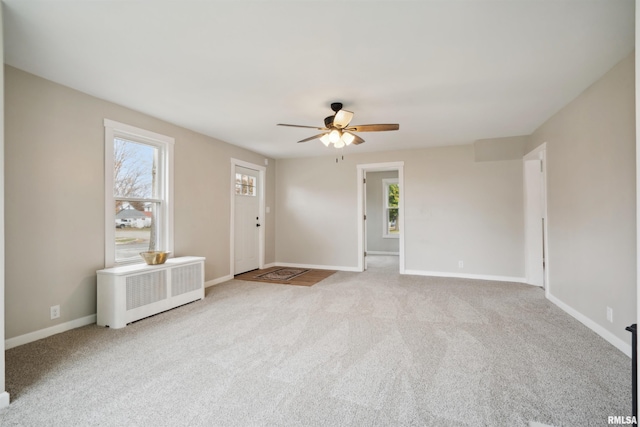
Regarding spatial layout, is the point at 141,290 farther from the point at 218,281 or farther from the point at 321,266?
the point at 321,266

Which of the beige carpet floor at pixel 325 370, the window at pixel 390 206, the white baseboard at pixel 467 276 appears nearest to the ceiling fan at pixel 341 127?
the beige carpet floor at pixel 325 370

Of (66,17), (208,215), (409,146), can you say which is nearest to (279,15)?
(66,17)

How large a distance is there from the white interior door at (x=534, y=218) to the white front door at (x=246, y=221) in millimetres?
4822

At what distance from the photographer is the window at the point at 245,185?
18.8 feet

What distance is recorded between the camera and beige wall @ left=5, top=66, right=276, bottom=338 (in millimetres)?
2621

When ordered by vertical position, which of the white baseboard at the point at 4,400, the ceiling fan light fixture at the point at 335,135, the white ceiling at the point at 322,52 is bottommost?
the white baseboard at the point at 4,400

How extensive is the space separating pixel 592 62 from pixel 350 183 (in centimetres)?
409

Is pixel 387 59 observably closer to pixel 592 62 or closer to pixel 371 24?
pixel 371 24

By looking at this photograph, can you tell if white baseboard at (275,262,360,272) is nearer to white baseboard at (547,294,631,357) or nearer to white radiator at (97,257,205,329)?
white radiator at (97,257,205,329)

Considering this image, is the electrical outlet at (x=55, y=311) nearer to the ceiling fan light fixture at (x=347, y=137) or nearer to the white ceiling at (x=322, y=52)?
the white ceiling at (x=322, y=52)

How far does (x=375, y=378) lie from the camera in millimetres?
2096

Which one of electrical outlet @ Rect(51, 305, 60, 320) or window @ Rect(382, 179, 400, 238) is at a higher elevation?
window @ Rect(382, 179, 400, 238)

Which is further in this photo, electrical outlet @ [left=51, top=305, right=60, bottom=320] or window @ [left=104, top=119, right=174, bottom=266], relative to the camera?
window @ [left=104, top=119, right=174, bottom=266]

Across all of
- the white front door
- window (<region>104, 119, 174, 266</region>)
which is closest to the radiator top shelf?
window (<region>104, 119, 174, 266</region>)
